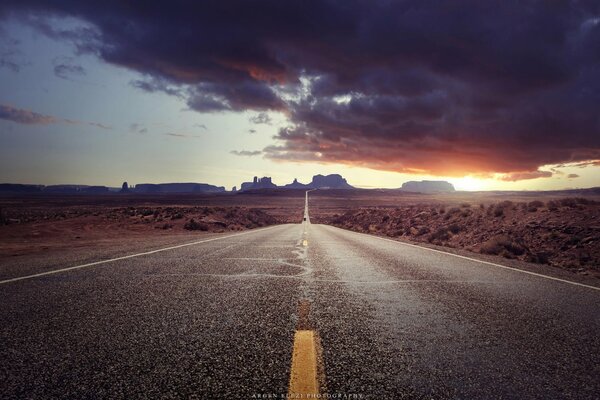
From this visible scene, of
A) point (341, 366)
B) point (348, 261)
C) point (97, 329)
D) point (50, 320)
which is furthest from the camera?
point (348, 261)

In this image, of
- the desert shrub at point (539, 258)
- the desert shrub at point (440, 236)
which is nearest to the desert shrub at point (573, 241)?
the desert shrub at point (539, 258)

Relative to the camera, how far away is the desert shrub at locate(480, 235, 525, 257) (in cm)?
1222

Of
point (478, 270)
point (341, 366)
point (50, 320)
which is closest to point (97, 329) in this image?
point (50, 320)

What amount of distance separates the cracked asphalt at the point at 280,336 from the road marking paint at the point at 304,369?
0.28 feet

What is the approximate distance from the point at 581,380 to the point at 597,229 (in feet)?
42.1

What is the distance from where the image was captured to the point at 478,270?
25.2 ft

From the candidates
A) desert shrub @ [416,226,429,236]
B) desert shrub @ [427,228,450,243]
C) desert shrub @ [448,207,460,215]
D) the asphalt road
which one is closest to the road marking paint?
the asphalt road

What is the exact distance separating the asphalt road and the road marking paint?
0.23 feet

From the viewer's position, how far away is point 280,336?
320 cm

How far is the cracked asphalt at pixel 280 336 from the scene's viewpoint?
7.53 ft

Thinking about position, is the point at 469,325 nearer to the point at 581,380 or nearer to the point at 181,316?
the point at 581,380

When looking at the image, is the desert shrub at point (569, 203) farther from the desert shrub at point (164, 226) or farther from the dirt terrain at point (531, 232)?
the desert shrub at point (164, 226)

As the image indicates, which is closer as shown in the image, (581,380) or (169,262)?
(581,380)

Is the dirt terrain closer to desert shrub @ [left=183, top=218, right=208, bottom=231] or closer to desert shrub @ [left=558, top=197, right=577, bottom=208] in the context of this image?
desert shrub @ [left=558, top=197, right=577, bottom=208]
